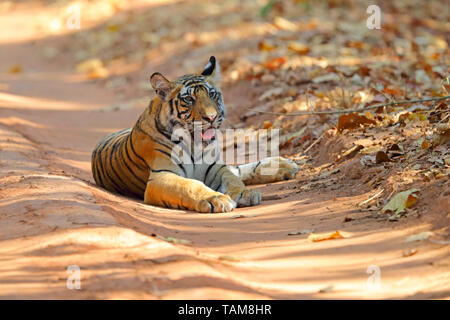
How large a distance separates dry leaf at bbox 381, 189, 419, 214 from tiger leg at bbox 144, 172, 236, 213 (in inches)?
59.3

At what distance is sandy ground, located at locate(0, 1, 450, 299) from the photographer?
11.5 ft

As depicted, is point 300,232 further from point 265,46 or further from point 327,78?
point 265,46

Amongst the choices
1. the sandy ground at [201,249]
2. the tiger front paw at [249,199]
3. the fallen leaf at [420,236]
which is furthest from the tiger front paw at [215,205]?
the fallen leaf at [420,236]

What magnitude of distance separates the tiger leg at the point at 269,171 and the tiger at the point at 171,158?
0.04ft

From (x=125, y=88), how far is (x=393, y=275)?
36.0ft

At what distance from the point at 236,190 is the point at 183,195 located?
0.54 meters

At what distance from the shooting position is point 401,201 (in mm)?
4688

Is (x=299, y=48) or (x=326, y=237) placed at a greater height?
(x=299, y=48)

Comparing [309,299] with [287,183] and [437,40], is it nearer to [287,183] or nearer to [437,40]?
[287,183]

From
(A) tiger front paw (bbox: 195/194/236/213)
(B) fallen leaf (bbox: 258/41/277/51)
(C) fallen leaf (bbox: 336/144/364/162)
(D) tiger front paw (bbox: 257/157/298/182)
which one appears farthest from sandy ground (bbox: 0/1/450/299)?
(B) fallen leaf (bbox: 258/41/277/51)

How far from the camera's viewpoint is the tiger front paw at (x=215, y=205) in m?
5.66

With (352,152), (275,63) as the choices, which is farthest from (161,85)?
(275,63)

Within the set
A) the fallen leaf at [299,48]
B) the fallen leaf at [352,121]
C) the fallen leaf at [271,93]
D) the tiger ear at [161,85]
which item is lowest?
the fallen leaf at [352,121]

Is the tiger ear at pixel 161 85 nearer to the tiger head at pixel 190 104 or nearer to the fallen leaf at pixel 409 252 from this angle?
A: the tiger head at pixel 190 104
